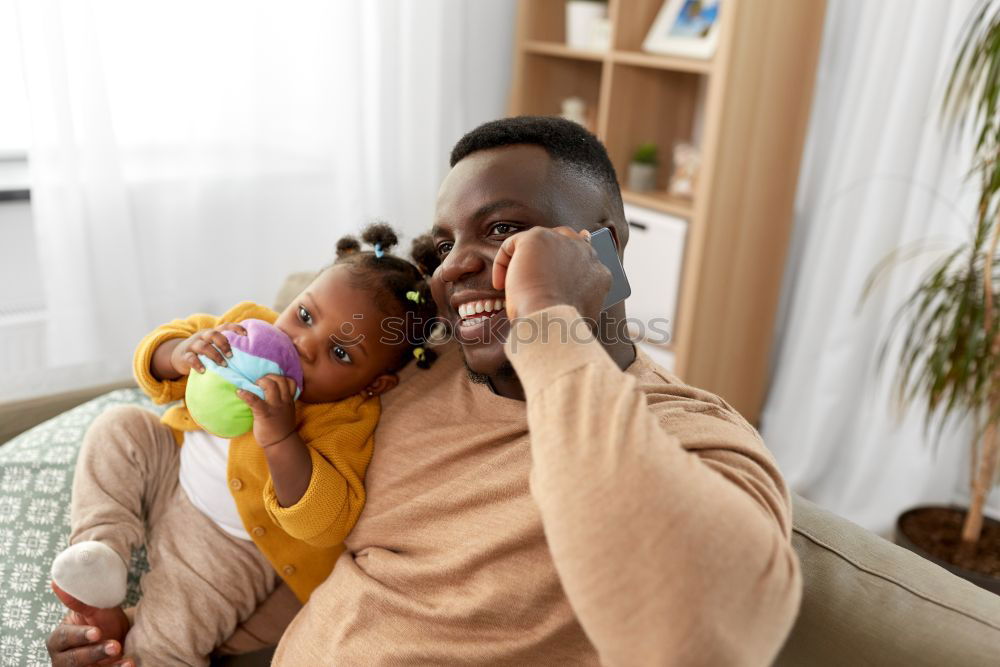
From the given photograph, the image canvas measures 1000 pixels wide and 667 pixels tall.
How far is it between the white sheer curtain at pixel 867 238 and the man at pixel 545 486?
1566 mm

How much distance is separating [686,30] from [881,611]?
2087 mm

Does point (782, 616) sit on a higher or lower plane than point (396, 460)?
higher

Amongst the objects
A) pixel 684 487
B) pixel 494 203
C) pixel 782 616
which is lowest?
pixel 782 616

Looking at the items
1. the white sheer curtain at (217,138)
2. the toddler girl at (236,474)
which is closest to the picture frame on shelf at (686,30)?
the white sheer curtain at (217,138)

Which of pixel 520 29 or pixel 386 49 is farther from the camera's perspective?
pixel 520 29

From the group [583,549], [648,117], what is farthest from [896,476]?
[583,549]

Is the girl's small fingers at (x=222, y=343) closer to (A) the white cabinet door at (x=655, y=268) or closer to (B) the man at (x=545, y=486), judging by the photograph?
(B) the man at (x=545, y=486)

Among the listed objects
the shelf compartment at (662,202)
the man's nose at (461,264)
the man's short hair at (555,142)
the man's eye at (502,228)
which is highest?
the man's short hair at (555,142)

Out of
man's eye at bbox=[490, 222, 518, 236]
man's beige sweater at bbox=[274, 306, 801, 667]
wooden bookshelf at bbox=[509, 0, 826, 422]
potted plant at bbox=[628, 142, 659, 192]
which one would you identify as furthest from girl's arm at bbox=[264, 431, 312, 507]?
potted plant at bbox=[628, 142, 659, 192]

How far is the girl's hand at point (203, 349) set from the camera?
50.9 inches

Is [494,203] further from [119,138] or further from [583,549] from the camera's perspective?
[119,138]

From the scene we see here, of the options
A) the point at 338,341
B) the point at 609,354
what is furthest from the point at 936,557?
the point at 338,341

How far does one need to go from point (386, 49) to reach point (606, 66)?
717mm

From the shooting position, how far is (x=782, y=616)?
0.82 meters
